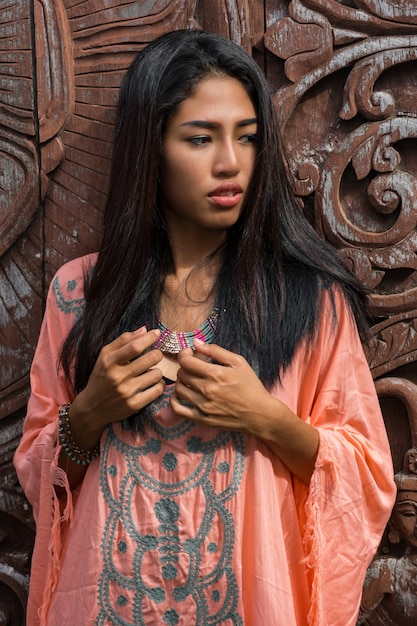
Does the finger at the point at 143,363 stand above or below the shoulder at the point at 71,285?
below

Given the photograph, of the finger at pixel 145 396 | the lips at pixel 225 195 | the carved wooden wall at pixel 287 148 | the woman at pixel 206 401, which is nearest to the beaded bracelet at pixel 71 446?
the woman at pixel 206 401

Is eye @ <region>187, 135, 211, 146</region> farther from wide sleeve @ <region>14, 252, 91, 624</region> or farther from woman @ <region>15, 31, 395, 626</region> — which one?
wide sleeve @ <region>14, 252, 91, 624</region>

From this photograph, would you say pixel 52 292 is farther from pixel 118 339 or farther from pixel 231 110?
pixel 231 110

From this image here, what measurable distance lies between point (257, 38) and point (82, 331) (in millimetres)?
633

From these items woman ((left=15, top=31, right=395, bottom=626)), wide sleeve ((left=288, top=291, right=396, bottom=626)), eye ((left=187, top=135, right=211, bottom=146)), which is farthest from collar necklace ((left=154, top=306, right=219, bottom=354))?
eye ((left=187, top=135, right=211, bottom=146))

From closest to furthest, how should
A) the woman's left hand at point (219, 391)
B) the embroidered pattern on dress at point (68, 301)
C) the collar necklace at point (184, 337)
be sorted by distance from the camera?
1. the woman's left hand at point (219, 391)
2. the collar necklace at point (184, 337)
3. the embroidered pattern on dress at point (68, 301)

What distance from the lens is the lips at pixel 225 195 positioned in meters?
1.34

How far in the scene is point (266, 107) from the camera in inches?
54.5

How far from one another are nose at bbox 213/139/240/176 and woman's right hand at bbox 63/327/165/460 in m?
0.27

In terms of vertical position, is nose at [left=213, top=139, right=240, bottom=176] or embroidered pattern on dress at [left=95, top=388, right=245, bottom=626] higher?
nose at [left=213, top=139, right=240, bottom=176]

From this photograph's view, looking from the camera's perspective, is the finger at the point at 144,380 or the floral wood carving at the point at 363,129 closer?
the finger at the point at 144,380

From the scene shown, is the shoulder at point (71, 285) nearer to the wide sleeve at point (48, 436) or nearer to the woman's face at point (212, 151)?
the wide sleeve at point (48, 436)

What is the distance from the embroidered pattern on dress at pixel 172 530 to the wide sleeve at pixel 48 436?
0.12 metres

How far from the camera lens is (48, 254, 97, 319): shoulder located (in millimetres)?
1474
